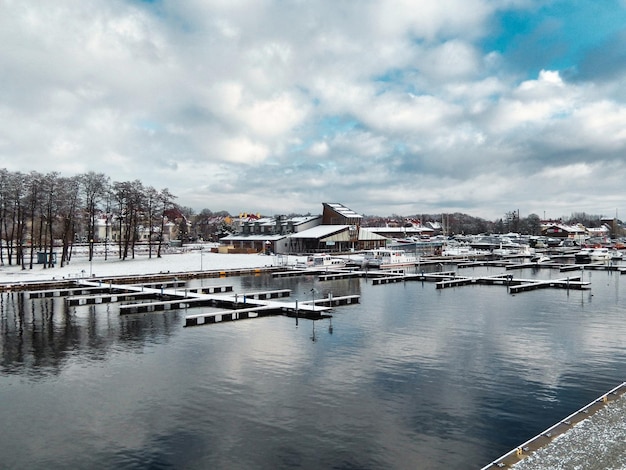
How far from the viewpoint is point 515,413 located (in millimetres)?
15461

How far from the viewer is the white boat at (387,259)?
7022 cm

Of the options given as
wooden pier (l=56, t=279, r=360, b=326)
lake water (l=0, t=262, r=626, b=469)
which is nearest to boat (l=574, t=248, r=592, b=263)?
lake water (l=0, t=262, r=626, b=469)

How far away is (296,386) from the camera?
60.1 ft

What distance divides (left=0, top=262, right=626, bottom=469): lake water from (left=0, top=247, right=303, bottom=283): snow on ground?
21773 mm

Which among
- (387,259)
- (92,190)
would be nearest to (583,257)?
(387,259)

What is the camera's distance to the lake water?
13.3 meters

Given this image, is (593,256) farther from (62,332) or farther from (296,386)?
(62,332)

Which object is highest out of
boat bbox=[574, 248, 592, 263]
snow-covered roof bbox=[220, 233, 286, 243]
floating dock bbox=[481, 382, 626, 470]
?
snow-covered roof bbox=[220, 233, 286, 243]

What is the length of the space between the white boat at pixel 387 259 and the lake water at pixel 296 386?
3671 cm

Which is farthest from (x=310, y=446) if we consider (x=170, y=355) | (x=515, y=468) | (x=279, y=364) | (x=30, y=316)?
(x=30, y=316)

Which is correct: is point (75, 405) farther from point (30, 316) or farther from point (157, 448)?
point (30, 316)

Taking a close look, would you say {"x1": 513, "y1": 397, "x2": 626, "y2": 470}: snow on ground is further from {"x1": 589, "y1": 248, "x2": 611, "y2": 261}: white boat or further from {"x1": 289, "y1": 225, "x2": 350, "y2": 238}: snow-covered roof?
{"x1": 589, "y1": 248, "x2": 611, "y2": 261}: white boat

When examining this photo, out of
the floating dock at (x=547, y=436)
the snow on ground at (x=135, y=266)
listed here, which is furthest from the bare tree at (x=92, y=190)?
the floating dock at (x=547, y=436)

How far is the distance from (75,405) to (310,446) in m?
8.42
